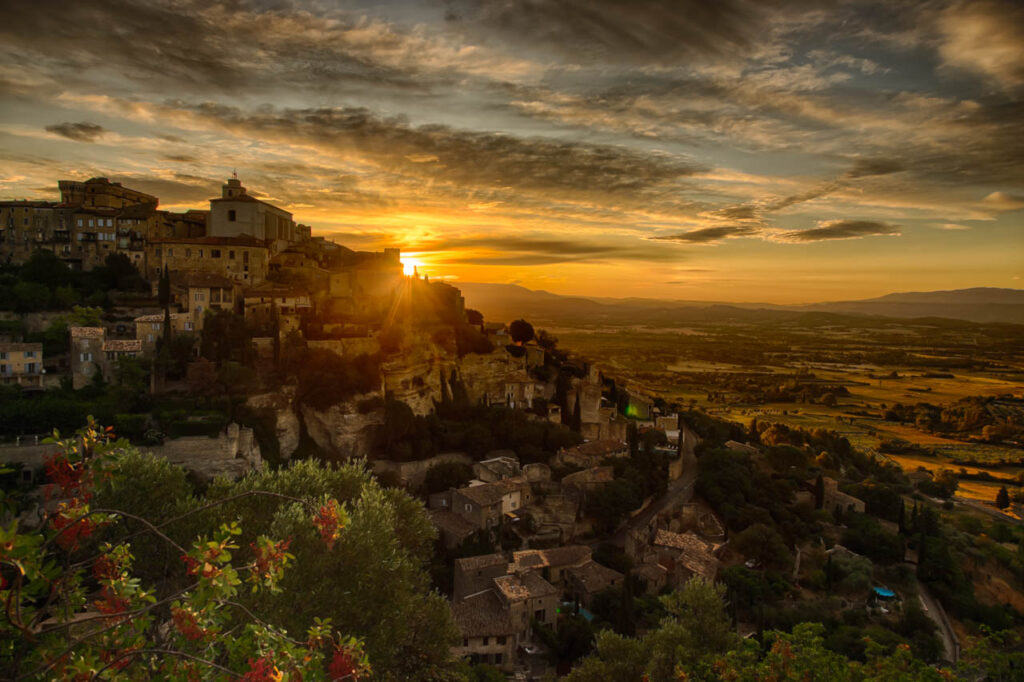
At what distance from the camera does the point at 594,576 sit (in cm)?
2508

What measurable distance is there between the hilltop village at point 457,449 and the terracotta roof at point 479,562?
86 mm

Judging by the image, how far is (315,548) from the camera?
1151cm

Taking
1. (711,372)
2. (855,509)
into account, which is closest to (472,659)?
(855,509)

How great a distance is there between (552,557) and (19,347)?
27.0 m

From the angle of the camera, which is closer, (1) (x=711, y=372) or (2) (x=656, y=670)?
(2) (x=656, y=670)

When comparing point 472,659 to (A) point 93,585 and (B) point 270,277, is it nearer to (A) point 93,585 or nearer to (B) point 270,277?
(A) point 93,585

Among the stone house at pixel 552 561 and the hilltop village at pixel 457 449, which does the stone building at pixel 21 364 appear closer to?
the hilltop village at pixel 457 449

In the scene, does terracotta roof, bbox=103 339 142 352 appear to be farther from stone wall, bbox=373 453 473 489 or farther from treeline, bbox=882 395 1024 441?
treeline, bbox=882 395 1024 441

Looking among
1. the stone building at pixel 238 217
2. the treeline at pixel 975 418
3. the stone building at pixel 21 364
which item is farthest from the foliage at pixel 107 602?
the treeline at pixel 975 418

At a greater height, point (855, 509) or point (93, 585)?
point (93, 585)

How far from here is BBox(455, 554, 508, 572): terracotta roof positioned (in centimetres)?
2400

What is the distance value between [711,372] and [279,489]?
9972 centimetres

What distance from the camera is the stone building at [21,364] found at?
2666 cm

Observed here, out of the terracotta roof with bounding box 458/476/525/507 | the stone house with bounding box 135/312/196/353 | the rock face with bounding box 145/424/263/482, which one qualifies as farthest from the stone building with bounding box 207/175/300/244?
the terracotta roof with bounding box 458/476/525/507
